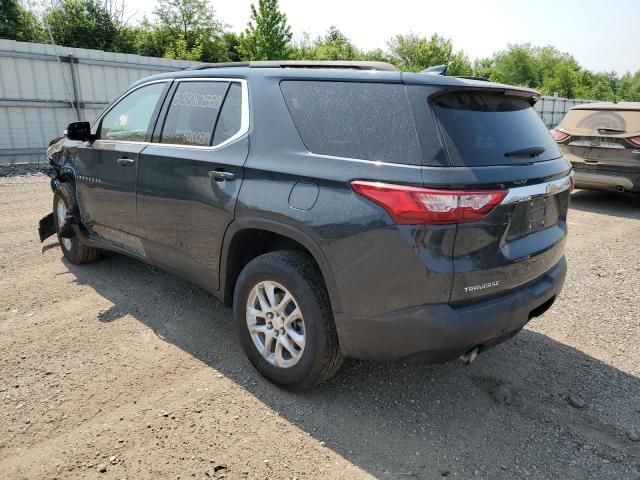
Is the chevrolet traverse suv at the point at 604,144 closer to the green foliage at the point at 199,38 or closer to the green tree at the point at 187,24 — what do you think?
the green foliage at the point at 199,38

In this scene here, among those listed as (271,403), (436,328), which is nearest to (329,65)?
(436,328)

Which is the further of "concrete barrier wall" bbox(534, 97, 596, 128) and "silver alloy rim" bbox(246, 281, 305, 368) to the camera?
"concrete barrier wall" bbox(534, 97, 596, 128)

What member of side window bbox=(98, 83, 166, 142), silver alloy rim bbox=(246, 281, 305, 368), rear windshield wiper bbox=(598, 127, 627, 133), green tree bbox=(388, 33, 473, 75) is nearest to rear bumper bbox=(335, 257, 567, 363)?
silver alloy rim bbox=(246, 281, 305, 368)

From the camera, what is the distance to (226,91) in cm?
322

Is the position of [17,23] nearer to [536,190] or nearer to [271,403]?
[271,403]

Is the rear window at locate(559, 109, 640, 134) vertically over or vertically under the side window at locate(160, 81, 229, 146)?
under

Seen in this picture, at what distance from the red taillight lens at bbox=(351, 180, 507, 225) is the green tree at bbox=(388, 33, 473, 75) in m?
49.6

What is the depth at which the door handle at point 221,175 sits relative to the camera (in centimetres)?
295

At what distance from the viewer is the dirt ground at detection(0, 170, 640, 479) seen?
2361 mm

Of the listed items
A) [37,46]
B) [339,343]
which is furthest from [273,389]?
[37,46]

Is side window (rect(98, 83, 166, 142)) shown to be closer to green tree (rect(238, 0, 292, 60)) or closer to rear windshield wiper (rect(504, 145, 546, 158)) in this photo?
rear windshield wiper (rect(504, 145, 546, 158))

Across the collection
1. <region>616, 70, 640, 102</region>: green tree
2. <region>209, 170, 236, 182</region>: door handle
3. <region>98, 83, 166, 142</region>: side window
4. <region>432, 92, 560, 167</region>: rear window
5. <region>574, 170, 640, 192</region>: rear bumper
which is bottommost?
<region>574, 170, 640, 192</region>: rear bumper

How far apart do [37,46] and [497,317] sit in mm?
13022

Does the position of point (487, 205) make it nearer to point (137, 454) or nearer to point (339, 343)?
point (339, 343)
